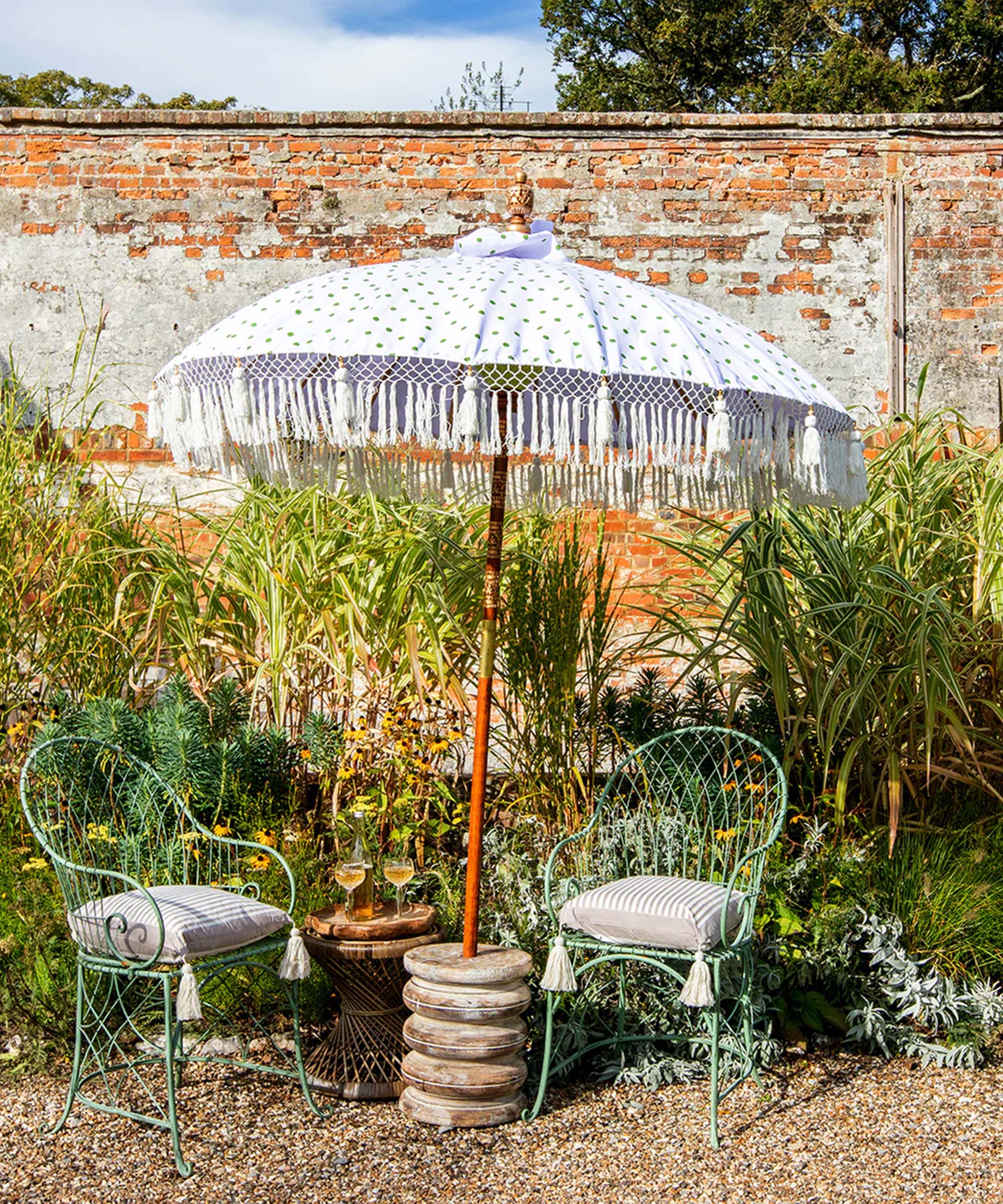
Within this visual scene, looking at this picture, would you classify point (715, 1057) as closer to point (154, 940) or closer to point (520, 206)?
point (154, 940)

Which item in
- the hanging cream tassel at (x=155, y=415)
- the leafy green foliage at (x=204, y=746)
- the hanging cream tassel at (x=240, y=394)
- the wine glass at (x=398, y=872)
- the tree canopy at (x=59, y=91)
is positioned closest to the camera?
the hanging cream tassel at (x=240, y=394)

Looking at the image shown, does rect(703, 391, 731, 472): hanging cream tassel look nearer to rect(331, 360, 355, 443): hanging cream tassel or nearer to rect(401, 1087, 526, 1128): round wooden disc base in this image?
rect(331, 360, 355, 443): hanging cream tassel

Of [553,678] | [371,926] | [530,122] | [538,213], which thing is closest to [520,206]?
[553,678]

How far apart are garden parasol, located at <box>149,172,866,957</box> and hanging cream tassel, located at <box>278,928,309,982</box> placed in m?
0.44

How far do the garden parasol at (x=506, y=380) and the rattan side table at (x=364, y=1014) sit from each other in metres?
0.25

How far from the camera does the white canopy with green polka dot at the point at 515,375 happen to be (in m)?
3.10

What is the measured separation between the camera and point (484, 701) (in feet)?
11.8

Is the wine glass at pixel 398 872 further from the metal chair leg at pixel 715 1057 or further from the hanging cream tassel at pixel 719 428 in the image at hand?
the hanging cream tassel at pixel 719 428

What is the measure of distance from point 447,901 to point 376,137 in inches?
208

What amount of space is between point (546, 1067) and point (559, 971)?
0.83 feet

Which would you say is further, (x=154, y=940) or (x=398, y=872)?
(x=398, y=872)

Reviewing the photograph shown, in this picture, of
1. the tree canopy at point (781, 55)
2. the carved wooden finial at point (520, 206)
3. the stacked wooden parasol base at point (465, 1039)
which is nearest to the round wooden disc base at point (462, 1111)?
the stacked wooden parasol base at point (465, 1039)

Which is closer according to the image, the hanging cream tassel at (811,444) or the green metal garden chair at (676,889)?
the hanging cream tassel at (811,444)

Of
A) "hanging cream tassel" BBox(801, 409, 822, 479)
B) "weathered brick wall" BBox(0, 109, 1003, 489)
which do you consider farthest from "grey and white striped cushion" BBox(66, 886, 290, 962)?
"weathered brick wall" BBox(0, 109, 1003, 489)
